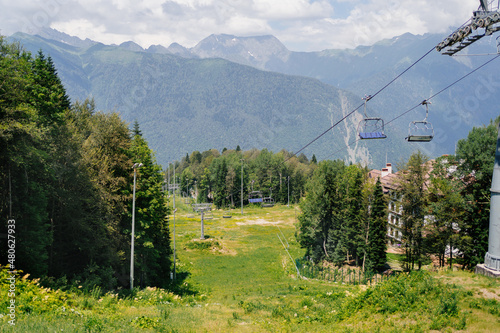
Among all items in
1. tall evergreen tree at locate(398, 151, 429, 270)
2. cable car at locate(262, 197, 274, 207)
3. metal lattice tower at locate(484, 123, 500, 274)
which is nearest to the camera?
metal lattice tower at locate(484, 123, 500, 274)

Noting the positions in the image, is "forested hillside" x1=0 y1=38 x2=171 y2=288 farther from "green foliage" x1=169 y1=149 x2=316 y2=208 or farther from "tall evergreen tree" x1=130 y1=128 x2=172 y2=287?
"green foliage" x1=169 y1=149 x2=316 y2=208

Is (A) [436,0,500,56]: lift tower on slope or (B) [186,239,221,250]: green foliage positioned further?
(B) [186,239,221,250]: green foliage

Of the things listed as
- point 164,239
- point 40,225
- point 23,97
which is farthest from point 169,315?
point 164,239

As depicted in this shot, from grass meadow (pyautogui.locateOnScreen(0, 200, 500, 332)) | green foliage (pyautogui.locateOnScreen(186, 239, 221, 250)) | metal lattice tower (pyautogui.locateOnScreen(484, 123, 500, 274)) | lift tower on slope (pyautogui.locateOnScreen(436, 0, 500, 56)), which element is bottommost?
green foliage (pyautogui.locateOnScreen(186, 239, 221, 250))

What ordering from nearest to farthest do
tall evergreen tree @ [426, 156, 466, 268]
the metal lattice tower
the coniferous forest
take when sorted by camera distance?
the coniferous forest
the metal lattice tower
tall evergreen tree @ [426, 156, 466, 268]

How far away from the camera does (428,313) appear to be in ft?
44.8

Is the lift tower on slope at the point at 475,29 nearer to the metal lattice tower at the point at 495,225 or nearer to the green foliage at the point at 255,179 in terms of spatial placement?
the metal lattice tower at the point at 495,225

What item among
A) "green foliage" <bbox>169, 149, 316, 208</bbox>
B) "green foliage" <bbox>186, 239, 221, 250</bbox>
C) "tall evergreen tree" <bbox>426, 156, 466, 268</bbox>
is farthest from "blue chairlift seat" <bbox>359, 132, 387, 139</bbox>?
"green foliage" <bbox>169, 149, 316, 208</bbox>

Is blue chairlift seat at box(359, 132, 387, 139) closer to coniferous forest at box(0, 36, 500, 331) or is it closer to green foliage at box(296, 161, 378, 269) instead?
coniferous forest at box(0, 36, 500, 331)

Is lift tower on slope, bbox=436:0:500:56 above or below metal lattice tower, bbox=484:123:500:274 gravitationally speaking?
above

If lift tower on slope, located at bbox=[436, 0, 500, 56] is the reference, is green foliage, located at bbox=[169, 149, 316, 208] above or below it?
below

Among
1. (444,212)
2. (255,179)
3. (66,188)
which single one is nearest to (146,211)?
(66,188)

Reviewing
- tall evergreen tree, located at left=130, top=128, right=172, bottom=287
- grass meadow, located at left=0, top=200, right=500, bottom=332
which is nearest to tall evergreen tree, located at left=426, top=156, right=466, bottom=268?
grass meadow, located at left=0, top=200, right=500, bottom=332

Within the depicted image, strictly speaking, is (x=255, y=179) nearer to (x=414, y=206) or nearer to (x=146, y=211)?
(x=414, y=206)
